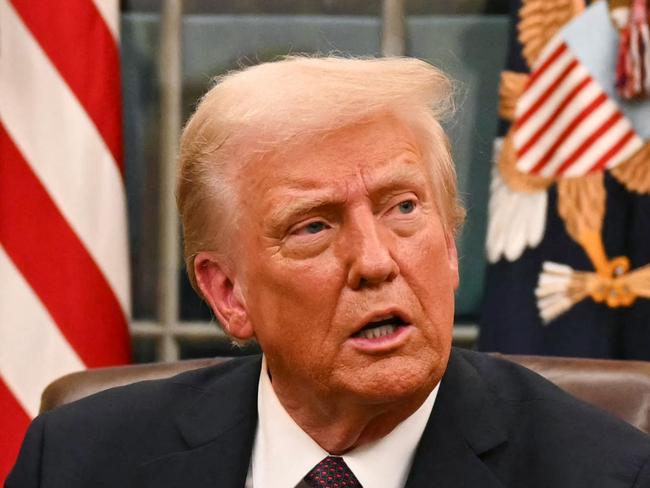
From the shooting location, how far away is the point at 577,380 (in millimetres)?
1974

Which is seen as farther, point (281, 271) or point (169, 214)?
point (169, 214)

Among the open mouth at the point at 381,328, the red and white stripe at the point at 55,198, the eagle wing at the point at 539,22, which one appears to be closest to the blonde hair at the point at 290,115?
the open mouth at the point at 381,328

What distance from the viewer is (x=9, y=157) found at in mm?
2920

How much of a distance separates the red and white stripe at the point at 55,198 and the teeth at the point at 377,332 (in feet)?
4.91

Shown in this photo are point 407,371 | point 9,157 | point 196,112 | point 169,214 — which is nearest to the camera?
point 407,371

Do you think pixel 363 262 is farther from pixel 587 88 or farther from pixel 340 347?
Answer: pixel 587 88

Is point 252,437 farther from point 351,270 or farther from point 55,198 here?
point 55,198

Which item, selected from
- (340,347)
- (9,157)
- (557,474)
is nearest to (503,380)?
(557,474)

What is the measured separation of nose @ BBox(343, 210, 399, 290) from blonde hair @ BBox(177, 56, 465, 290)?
153 mm

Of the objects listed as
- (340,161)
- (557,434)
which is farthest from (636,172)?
(340,161)

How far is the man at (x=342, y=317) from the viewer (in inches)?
64.9

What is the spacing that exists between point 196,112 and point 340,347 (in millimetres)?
487

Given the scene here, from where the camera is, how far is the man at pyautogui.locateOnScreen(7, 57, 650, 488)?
1.65 meters

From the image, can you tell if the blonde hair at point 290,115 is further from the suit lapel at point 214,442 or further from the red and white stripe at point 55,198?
the red and white stripe at point 55,198
